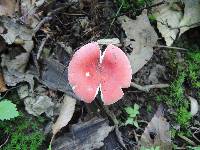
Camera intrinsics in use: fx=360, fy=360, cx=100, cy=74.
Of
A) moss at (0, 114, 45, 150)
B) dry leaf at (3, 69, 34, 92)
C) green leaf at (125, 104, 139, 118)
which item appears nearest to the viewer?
moss at (0, 114, 45, 150)

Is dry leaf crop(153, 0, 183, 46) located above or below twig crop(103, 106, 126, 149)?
above

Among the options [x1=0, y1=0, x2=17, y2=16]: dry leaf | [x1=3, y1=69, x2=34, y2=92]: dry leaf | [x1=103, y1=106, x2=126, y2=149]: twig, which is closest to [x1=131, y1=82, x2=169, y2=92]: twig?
[x1=103, y1=106, x2=126, y2=149]: twig

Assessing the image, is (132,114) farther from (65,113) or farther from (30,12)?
(30,12)

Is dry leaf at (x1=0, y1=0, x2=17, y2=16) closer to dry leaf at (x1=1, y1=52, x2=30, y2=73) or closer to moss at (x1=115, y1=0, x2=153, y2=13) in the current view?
dry leaf at (x1=1, y1=52, x2=30, y2=73)

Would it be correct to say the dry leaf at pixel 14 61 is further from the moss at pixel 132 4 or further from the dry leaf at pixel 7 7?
the moss at pixel 132 4

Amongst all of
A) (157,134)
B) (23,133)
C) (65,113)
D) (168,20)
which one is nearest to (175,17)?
(168,20)

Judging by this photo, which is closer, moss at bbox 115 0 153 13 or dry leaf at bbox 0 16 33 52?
dry leaf at bbox 0 16 33 52

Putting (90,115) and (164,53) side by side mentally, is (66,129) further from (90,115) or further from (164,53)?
(164,53)
